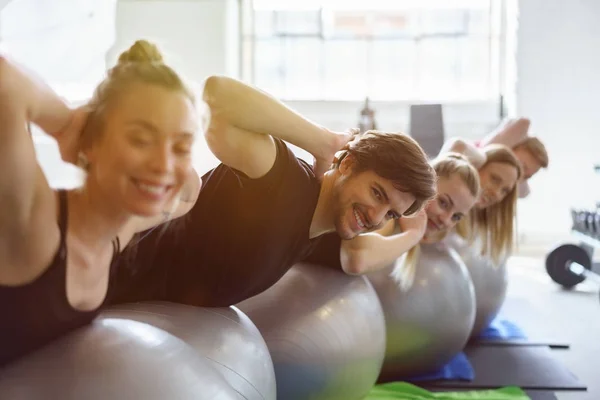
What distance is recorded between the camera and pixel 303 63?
5262 millimetres

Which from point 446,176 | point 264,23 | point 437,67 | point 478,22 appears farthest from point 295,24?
point 446,176

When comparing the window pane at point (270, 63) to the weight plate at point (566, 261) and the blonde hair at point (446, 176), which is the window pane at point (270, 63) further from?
the blonde hair at point (446, 176)

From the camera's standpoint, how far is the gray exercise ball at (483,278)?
2.51 meters

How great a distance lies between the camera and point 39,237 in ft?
2.48

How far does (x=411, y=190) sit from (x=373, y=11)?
4.22m

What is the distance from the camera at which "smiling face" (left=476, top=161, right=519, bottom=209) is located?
91.7 inches

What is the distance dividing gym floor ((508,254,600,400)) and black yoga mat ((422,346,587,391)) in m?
0.05

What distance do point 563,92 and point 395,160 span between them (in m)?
4.19

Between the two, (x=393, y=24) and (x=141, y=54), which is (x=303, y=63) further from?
(x=141, y=54)

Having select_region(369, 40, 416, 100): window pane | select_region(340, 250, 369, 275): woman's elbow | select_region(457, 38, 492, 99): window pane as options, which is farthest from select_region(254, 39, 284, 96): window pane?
select_region(340, 250, 369, 275): woman's elbow

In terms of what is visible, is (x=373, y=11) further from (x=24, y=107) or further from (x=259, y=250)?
(x=24, y=107)

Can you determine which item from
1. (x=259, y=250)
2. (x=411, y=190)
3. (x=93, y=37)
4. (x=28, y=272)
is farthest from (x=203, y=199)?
(x=93, y=37)

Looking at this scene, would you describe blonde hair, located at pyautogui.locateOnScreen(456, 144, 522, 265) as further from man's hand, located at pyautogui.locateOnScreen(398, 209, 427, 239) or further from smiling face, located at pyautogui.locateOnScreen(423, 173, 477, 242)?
man's hand, located at pyautogui.locateOnScreen(398, 209, 427, 239)

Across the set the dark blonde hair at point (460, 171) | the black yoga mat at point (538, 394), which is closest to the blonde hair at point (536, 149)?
the dark blonde hair at point (460, 171)
